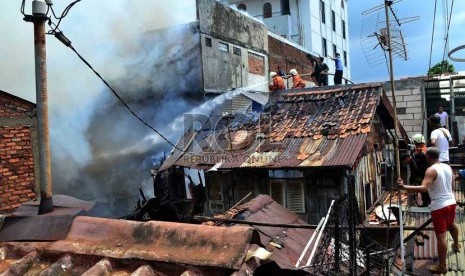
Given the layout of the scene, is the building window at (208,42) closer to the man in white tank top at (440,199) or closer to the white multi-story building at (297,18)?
the man in white tank top at (440,199)

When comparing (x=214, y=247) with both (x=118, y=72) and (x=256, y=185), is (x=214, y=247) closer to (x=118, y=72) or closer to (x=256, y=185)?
(x=256, y=185)

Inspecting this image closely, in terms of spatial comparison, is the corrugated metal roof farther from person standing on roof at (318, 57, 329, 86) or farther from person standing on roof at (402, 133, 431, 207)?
person standing on roof at (318, 57, 329, 86)

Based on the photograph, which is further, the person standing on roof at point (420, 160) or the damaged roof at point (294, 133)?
the damaged roof at point (294, 133)

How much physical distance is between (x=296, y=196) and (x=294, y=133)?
1877 millimetres

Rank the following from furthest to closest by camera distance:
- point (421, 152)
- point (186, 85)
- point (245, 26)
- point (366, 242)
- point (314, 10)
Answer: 1. point (314, 10)
2. point (245, 26)
3. point (186, 85)
4. point (421, 152)
5. point (366, 242)

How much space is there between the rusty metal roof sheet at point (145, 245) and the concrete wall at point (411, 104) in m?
19.9

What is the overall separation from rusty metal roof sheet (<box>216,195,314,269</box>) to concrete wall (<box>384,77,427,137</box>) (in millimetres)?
16338

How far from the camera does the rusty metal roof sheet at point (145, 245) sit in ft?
10.2

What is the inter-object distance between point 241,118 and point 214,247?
33.4ft

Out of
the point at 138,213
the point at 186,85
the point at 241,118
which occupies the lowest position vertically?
the point at 138,213

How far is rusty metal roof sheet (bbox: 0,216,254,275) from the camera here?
3.11m

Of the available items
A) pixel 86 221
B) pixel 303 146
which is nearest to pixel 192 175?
pixel 303 146

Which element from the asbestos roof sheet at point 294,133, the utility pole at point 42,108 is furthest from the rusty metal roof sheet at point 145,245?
the asbestos roof sheet at point 294,133

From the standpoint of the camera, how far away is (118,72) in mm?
16500
